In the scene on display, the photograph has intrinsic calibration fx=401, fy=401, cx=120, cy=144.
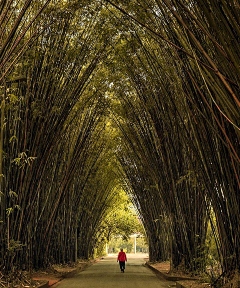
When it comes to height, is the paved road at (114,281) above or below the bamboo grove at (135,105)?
below

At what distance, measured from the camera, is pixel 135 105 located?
7.83 meters

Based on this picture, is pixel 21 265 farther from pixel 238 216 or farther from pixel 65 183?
pixel 238 216

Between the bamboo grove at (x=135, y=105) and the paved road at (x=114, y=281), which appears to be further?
the paved road at (x=114, y=281)

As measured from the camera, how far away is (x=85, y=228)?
1401 centimetres

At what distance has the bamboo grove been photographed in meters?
3.17

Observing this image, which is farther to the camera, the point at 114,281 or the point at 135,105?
the point at 135,105

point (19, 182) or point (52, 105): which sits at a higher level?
point (52, 105)

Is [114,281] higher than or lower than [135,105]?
lower

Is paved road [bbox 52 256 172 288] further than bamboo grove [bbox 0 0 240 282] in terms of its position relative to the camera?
Yes

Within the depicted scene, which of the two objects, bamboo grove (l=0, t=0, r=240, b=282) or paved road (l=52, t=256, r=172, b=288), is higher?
bamboo grove (l=0, t=0, r=240, b=282)

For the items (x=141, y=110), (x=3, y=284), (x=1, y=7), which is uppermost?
(x=141, y=110)

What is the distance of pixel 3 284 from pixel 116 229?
18.7 m

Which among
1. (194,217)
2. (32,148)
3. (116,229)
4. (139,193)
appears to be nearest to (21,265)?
(32,148)

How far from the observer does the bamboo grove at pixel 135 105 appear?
125 inches
